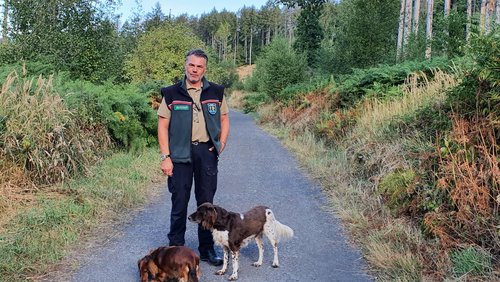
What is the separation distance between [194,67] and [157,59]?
1905 centimetres

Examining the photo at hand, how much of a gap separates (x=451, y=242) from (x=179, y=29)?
72.5 feet

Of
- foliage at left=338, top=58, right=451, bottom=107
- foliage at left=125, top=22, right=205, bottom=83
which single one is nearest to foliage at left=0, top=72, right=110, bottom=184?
foliage at left=338, top=58, right=451, bottom=107

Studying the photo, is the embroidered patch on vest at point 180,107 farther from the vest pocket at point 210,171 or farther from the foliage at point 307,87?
the foliage at point 307,87

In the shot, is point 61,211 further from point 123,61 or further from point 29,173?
point 123,61

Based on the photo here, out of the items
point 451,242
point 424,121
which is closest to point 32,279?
point 451,242

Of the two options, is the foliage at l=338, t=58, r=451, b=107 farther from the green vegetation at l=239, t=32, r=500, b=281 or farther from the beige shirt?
the beige shirt

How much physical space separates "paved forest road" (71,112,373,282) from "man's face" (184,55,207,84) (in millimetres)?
2161

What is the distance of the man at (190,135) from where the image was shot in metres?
4.94

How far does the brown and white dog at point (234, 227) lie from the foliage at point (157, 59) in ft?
59.8

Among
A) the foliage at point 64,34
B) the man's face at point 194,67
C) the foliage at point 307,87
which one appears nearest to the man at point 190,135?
the man's face at point 194,67

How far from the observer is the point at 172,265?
4.27 m

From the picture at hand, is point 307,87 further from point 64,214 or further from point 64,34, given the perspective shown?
point 64,214

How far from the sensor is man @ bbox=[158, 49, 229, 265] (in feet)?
16.2

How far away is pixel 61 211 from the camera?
627cm
